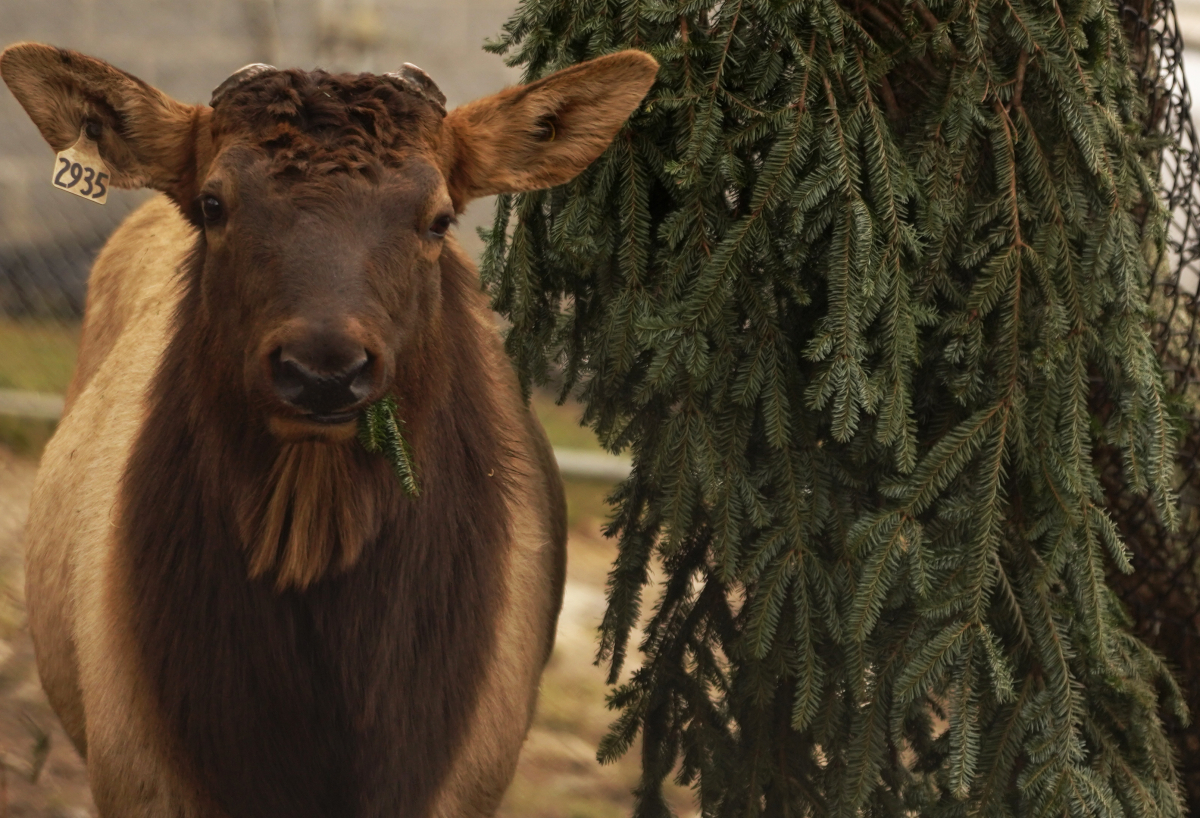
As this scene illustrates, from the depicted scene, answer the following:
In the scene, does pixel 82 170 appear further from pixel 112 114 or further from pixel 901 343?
pixel 901 343

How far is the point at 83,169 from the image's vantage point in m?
2.94

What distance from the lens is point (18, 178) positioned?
8.37 meters

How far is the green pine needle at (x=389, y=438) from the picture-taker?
110 inches

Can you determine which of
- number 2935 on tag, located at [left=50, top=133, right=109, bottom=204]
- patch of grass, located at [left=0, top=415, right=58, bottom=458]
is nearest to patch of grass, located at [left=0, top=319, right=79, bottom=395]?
patch of grass, located at [left=0, top=415, right=58, bottom=458]

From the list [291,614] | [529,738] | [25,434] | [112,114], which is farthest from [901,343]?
[25,434]

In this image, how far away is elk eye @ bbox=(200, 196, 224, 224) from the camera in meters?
2.76

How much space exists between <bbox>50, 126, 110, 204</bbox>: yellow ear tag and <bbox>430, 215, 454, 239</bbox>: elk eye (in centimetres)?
80

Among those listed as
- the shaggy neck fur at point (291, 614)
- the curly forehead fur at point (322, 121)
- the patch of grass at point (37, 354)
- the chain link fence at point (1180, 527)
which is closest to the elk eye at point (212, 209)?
the curly forehead fur at point (322, 121)

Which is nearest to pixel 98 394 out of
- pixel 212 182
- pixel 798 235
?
pixel 212 182

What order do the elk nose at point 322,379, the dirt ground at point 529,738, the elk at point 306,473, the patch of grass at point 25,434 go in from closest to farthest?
the elk nose at point 322,379 < the elk at point 306,473 < the dirt ground at point 529,738 < the patch of grass at point 25,434

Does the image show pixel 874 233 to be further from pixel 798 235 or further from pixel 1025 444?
pixel 1025 444

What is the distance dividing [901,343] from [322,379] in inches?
54.8

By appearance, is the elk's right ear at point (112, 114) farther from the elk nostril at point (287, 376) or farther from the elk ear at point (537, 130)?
the elk nostril at point (287, 376)

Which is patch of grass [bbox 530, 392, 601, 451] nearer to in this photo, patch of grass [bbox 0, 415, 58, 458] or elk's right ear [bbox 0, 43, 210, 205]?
patch of grass [bbox 0, 415, 58, 458]
